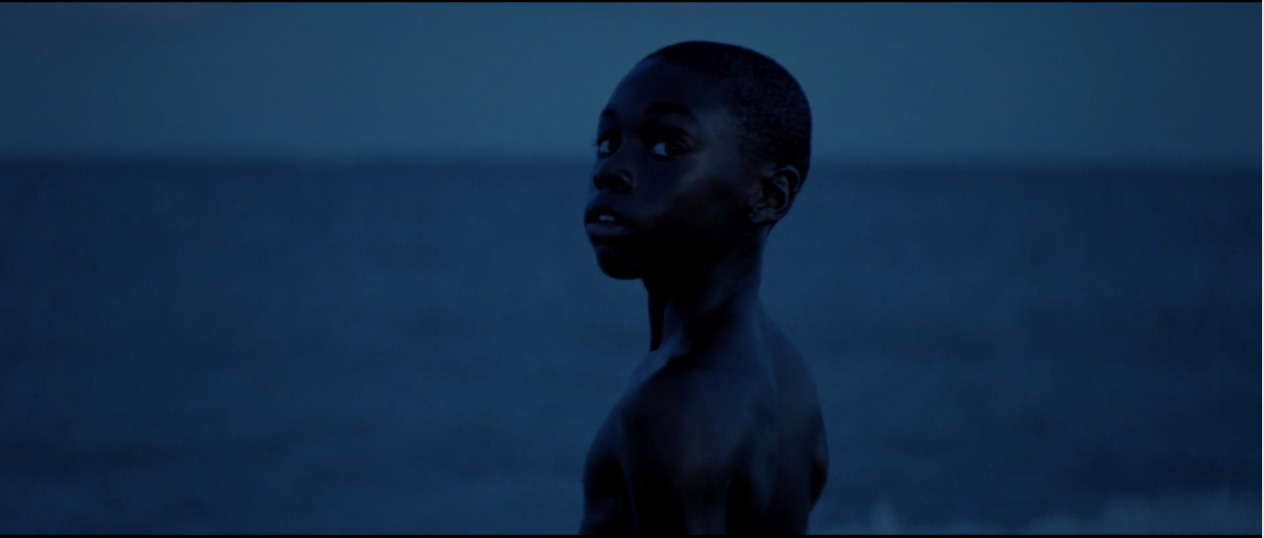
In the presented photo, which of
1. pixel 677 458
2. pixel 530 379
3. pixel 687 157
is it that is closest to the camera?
pixel 677 458

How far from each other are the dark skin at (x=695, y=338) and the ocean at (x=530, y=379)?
942cm

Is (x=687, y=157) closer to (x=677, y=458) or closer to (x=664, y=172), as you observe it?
(x=664, y=172)

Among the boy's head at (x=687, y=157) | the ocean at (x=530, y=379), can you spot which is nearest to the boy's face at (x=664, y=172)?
the boy's head at (x=687, y=157)

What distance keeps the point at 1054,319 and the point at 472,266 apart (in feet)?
Result: 75.0

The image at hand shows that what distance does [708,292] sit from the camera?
8.09 ft

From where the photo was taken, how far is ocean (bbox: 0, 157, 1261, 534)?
13.0 m

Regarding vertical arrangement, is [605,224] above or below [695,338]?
above

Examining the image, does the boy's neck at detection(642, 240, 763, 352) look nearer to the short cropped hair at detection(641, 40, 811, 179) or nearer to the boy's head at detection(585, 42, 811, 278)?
the boy's head at detection(585, 42, 811, 278)

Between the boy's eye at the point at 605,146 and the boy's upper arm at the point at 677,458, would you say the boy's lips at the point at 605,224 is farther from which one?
the boy's upper arm at the point at 677,458

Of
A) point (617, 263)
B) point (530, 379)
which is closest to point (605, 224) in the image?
point (617, 263)

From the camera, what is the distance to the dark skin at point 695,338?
2.15 meters

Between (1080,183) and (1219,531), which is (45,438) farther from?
(1080,183)

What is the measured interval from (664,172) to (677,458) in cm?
48

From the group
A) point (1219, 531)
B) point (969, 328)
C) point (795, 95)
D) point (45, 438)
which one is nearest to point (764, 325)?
point (795, 95)
